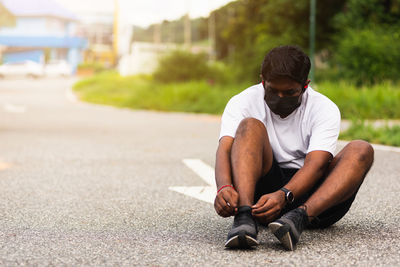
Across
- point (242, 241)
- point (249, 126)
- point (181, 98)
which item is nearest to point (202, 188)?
point (249, 126)

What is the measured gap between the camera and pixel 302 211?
11.9ft

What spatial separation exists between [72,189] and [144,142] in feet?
15.8

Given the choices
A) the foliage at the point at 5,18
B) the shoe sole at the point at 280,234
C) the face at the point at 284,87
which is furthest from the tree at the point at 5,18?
the shoe sole at the point at 280,234

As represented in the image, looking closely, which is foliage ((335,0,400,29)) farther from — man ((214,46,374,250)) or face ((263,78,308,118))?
face ((263,78,308,118))

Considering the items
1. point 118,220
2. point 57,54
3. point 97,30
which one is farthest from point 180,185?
point 97,30

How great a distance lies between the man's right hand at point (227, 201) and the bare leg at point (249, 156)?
0.18ft

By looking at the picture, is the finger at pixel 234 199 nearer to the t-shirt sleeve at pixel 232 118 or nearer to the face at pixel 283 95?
the t-shirt sleeve at pixel 232 118

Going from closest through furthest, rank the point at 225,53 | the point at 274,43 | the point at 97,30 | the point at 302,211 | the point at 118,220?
the point at 302,211, the point at 118,220, the point at 274,43, the point at 225,53, the point at 97,30

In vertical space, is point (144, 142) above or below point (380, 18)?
below

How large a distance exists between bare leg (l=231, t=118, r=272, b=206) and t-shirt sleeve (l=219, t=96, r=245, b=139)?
0.09 meters

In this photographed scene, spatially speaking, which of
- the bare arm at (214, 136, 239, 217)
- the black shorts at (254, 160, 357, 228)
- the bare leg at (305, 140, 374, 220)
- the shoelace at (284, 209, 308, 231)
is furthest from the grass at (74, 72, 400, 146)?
the shoelace at (284, 209, 308, 231)

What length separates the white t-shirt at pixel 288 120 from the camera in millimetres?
3953

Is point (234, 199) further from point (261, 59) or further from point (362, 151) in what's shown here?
point (261, 59)

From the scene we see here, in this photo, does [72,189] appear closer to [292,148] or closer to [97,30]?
[292,148]
